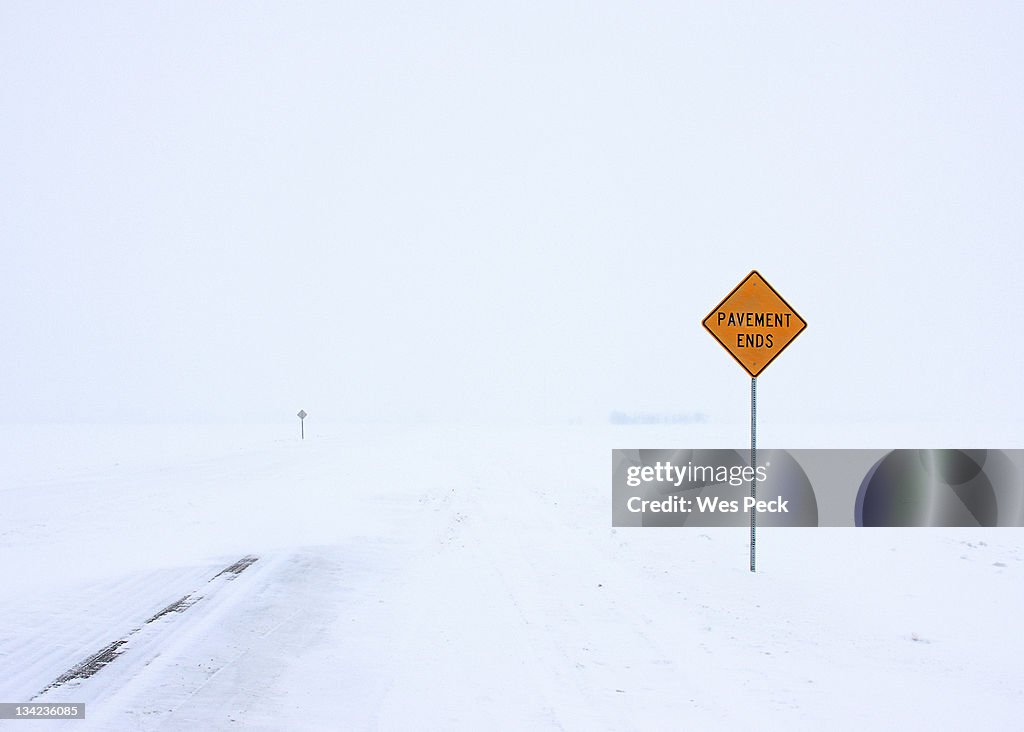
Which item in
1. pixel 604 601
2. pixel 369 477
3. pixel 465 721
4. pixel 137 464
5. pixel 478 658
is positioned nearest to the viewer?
pixel 465 721

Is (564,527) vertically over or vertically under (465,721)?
under

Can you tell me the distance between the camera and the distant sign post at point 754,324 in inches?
332

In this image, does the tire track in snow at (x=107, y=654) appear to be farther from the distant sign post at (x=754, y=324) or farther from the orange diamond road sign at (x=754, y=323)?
the orange diamond road sign at (x=754, y=323)

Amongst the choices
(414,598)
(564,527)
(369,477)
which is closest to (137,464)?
(369,477)

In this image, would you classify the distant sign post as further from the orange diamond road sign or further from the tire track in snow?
the tire track in snow

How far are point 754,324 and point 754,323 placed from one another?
0.01m

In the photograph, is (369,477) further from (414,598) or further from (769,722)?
(769,722)

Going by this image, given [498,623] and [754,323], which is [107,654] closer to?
[498,623]

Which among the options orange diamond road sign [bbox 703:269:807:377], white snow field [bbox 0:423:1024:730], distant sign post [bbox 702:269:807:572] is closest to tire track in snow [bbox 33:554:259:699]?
white snow field [bbox 0:423:1024:730]

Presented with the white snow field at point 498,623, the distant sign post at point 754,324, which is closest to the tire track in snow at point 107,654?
the white snow field at point 498,623

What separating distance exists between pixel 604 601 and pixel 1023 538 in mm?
8483

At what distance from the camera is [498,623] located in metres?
Answer: 6.00

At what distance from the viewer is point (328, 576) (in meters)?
Answer: 7.84

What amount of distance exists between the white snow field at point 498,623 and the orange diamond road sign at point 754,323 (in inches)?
112
